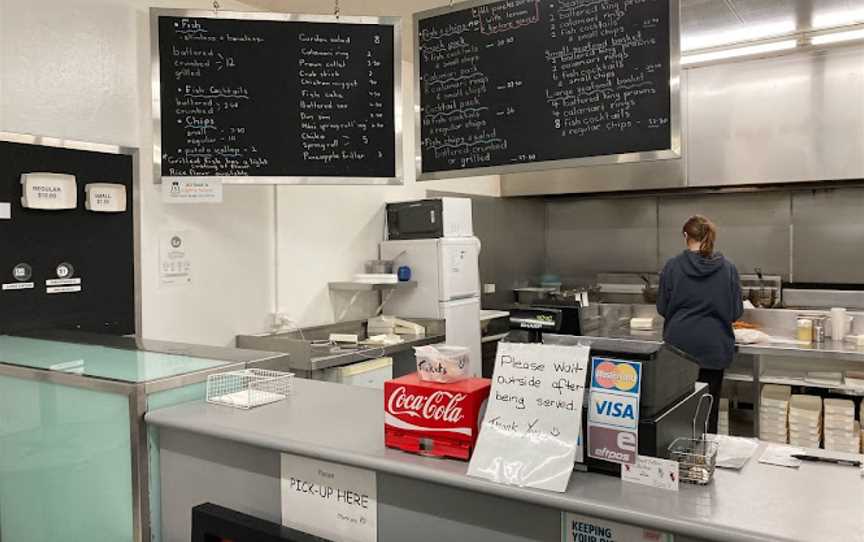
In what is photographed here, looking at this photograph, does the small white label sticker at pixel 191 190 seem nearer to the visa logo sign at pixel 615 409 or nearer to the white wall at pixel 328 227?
the white wall at pixel 328 227

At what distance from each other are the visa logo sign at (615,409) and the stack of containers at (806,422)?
3.05 metres

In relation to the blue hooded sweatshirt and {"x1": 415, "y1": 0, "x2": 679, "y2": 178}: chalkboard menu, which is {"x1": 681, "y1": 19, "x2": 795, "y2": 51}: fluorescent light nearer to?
the blue hooded sweatshirt

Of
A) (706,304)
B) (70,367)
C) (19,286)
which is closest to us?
(70,367)

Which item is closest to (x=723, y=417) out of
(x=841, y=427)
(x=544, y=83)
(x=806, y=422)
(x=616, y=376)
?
(x=806, y=422)

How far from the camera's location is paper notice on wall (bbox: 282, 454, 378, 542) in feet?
4.72

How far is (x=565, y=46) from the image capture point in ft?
7.72

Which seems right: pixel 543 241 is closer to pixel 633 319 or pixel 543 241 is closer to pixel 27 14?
pixel 633 319

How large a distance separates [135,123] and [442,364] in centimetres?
246

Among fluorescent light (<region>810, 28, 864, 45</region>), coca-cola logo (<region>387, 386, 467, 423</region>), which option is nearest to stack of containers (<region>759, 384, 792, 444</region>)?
fluorescent light (<region>810, 28, 864, 45</region>)

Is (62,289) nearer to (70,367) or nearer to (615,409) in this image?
(70,367)

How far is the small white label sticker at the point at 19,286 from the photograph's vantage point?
263 centimetres

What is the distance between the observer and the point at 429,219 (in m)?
4.55

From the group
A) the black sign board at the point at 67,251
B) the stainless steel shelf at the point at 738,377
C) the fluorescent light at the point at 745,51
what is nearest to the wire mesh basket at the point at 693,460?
the black sign board at the point at 67,251

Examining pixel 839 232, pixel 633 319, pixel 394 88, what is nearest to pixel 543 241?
pixel 633 319
